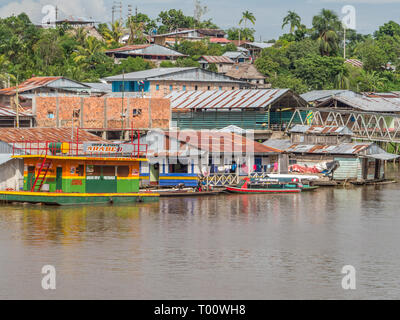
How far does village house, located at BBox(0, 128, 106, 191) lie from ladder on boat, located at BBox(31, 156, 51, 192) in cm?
68

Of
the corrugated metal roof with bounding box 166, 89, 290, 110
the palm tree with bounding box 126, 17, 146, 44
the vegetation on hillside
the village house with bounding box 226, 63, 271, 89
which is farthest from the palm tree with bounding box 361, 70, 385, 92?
the palm tree with bounding box 126, 17, 146, 44

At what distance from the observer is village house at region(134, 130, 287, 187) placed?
138 ft

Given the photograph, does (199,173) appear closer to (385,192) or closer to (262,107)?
(385,192)

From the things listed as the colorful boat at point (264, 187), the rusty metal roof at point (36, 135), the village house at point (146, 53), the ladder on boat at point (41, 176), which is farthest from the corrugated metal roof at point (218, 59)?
the ladder on boat at point (41, 176)

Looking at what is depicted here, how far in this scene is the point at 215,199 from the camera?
39812mm

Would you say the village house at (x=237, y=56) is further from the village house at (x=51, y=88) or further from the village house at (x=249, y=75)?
the village house at (x=51, y=88)

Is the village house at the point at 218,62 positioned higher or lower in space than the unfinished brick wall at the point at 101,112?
higher

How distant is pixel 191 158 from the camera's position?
42188 millimetres

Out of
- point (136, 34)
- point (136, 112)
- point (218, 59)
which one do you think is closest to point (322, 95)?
point (136, 112)

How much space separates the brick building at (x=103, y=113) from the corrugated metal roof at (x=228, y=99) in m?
3.85

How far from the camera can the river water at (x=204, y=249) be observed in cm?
2256

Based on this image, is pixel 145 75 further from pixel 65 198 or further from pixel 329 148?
pixel 65 198

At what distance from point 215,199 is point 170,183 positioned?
3.26 meters

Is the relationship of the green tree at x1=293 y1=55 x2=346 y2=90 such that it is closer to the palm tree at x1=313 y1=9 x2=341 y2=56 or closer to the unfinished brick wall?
the palm tree at x1=313 y1=9 x2=341 y2=56
